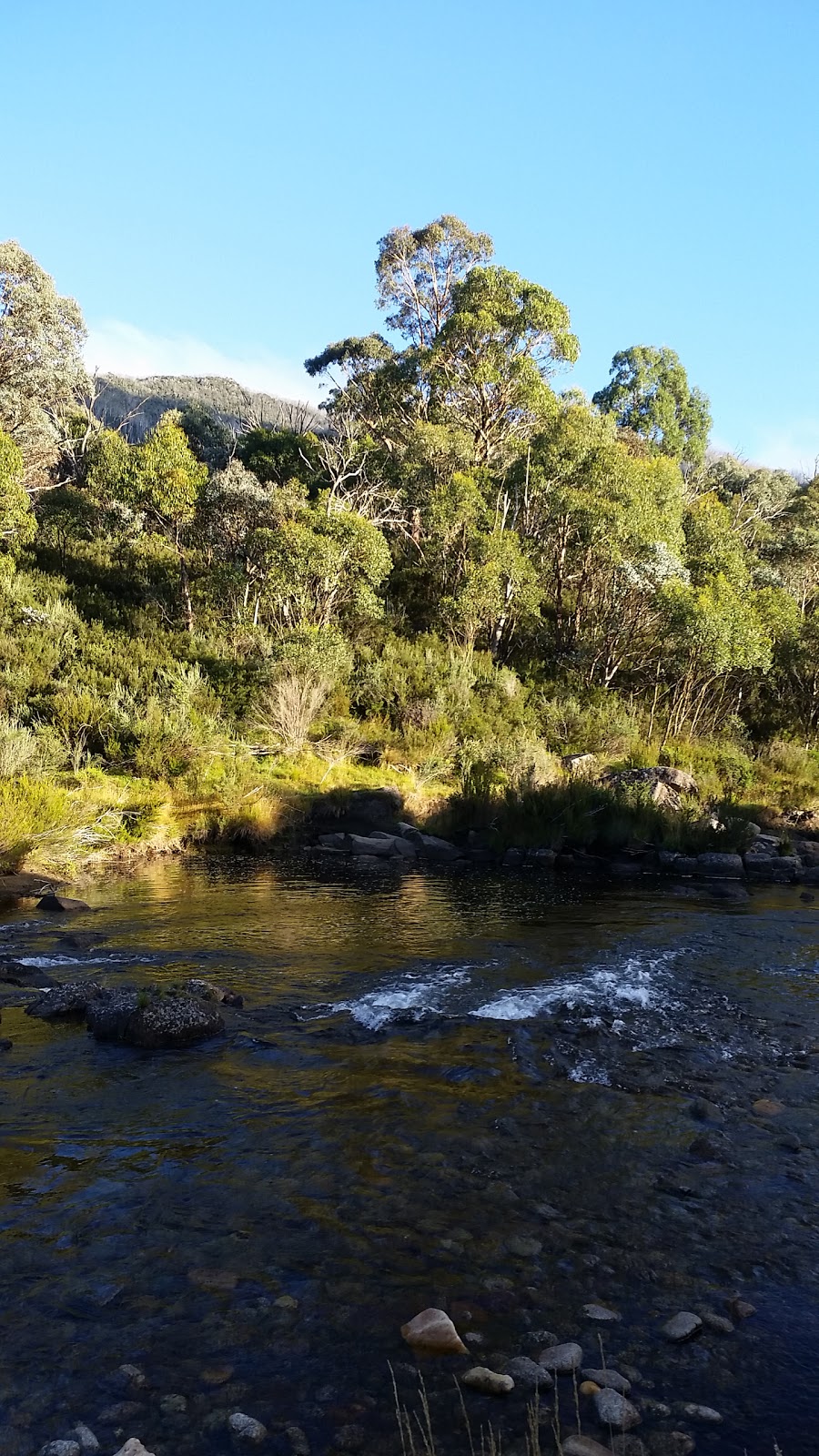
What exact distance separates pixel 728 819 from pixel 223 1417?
15.3 metres

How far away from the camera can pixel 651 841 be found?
16484mm

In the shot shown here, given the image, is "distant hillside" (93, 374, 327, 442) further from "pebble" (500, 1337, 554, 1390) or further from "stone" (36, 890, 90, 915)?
"pebble" (500, 1337, 554, 1390)

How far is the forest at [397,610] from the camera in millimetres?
17828

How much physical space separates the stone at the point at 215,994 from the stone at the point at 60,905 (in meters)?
4.35

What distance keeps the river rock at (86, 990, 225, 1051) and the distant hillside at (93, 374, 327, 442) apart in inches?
2674

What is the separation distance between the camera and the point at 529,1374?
133 inches

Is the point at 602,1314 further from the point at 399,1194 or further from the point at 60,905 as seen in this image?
the point at 60,905

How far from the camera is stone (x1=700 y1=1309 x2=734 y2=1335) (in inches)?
145

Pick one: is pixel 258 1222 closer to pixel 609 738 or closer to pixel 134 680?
pixel 134 680

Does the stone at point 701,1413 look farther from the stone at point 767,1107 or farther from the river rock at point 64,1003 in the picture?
the river rock at point 64,1003

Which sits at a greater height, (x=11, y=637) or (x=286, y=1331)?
(x=11, y=637)

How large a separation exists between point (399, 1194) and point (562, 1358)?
1480 mm

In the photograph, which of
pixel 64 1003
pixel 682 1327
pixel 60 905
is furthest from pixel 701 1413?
pixel 60 905

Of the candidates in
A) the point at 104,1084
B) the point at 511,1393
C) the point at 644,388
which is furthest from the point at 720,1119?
the point at 644,388
